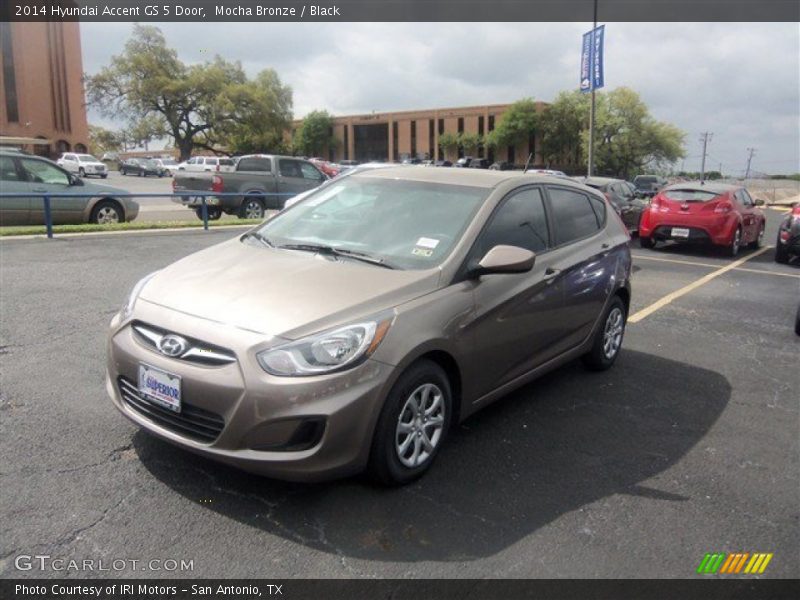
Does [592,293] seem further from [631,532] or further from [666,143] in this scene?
[666,143]

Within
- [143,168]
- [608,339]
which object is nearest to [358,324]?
[608,339]

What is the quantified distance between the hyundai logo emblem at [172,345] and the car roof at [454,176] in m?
2.12

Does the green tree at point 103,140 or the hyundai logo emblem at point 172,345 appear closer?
the hyundai logo emblem at point 172,345

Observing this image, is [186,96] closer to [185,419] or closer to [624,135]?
[624,135]

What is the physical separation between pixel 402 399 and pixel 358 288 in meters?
0.65

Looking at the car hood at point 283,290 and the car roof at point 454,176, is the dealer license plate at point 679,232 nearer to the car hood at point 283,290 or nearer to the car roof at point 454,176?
the car roof at point 454,176

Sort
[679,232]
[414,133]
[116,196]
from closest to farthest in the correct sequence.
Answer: [116,196] < [679,232] < [414,133]

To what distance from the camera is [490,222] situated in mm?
4145

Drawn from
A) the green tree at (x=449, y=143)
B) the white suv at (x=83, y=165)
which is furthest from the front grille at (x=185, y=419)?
the green tree at (x=449, y=143)

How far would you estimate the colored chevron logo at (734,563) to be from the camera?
2.99 metres

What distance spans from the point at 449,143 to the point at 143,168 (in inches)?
1712

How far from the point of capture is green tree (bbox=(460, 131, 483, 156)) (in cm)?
8588
